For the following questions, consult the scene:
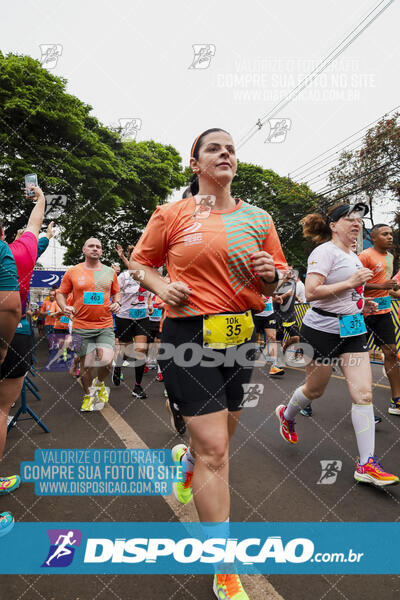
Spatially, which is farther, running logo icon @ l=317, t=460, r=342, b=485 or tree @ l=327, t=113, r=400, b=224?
tree @ l=327, t=113, r=400, b=224

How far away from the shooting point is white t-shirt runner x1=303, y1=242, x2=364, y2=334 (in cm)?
345

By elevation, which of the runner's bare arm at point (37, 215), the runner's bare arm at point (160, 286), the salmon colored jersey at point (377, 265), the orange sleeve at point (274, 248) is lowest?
the runner's bare arm at point (37, 215)

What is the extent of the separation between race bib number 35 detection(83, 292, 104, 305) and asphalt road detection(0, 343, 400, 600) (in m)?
1.39

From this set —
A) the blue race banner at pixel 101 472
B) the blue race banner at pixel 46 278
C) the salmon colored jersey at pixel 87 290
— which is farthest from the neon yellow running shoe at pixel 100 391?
the blue race banner at pixel 46 278

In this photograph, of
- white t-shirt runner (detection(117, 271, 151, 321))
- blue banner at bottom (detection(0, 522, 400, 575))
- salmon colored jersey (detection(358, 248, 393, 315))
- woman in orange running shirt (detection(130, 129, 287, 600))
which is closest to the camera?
woman in orange running shirt (detection(130, 129, 287, 600))

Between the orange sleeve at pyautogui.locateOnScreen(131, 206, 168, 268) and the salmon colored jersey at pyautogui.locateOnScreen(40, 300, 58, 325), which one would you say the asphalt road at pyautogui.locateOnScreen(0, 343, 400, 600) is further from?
the salmon colored jersey at pyautogui.locateOnScreen(40, 300, 58, 325)

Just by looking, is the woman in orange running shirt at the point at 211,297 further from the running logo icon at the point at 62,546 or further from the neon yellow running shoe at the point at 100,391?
the neon yellow running shoe at the point at 100,391

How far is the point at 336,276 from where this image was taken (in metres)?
3.48

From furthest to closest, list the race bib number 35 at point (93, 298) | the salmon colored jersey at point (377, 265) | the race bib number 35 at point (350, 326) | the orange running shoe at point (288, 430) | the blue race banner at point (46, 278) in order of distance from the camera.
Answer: the blue race banner at point (46, 278), the race bib number 35 at point (93, 298), the salmon colored jersey at point (377, 265), the orange running shoe at point (288, 430), the race bib number 35 at point (350, 326)

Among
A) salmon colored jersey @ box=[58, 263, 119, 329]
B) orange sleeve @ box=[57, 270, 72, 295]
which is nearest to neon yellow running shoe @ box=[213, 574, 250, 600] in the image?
salmon colored jersey @ box=[58, 263, 119, 329]

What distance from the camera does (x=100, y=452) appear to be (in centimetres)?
377

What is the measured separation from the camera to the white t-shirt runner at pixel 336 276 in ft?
11.3

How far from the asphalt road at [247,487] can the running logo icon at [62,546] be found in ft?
0.36

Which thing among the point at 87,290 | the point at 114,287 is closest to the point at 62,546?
the point at 87,290
